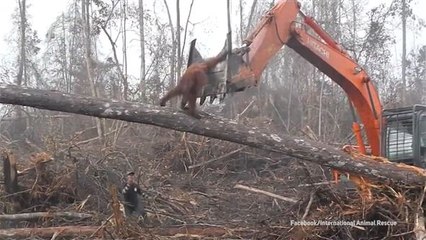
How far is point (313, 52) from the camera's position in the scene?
8.33 metres

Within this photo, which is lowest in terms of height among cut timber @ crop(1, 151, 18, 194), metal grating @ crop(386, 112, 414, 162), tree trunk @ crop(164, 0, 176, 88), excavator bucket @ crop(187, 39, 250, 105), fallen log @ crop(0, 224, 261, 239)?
fallen log @ crop(0, 224, 261, 239)

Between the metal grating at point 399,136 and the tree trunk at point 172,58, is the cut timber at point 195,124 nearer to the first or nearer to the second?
the metal grating at point 399,136

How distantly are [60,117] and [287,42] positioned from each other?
10.6 meters

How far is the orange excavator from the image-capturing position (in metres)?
7.88

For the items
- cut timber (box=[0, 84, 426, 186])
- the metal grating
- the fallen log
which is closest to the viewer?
cut timber (box=[0, 84, 426, 186])

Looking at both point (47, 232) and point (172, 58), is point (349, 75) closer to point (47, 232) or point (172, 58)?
point (47, 232)

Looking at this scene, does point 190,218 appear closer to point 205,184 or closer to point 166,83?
point 205,184

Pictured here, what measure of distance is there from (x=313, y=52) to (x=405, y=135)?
1.79 m

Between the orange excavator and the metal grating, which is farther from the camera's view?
the metal grating

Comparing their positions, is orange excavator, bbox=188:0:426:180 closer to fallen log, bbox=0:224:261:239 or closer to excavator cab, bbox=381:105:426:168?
excavator cab, bbox=381:105:426:168

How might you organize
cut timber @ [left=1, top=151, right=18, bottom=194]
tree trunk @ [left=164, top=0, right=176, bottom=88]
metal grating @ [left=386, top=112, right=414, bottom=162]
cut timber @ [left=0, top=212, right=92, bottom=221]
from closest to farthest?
metal grating @ [left=386, top=112, right=414, bottom=162] → cut timber @ [left=0, top=212, right=92, bottom=221] → cut timber @ [left=1, top=151, right=18, bottom=194] → tree trunk @ [left=164, top=0, right=176, bottom=88]

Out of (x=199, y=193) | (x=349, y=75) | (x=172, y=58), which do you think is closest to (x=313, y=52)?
(x=349, y=75)

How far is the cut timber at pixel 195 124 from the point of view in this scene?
570 centimetres

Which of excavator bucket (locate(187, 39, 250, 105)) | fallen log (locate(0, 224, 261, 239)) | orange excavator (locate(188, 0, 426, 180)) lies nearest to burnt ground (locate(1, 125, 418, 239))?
fallen log (locate(0, 224, 261, 239))
